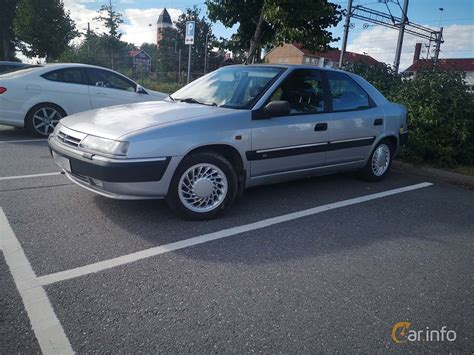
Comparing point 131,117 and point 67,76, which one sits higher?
point 67,76

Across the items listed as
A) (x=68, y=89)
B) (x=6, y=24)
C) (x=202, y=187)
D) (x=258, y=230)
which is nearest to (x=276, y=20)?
(x=68, y=89)

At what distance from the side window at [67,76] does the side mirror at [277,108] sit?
532 cm

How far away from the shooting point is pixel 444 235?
3.87 metres

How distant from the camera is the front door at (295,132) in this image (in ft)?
13.2

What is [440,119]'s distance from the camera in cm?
649

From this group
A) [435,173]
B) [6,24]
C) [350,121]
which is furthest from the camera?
[6,24]

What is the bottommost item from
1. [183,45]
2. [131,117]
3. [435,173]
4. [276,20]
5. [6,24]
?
[435,173]

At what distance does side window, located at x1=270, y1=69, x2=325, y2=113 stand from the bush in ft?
9.97

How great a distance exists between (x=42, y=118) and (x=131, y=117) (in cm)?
460

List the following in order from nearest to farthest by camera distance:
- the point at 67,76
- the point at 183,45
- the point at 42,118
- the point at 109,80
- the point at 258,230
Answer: the point at 258,230 < the point at 42,118 < the point at 67,76 < the point at 109,80 < the point at 183,45

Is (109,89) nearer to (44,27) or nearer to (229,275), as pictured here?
(229,275)

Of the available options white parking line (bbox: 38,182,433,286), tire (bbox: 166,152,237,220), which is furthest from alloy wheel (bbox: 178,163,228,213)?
white parking line (bbox: 38,182,433,286)

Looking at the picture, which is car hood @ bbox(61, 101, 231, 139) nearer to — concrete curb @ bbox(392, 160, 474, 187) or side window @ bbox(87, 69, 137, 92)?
side window @ bbox(87, 69, 137, 92)

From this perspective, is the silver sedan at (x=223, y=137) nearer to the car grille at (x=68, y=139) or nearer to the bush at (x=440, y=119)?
the car grille at (x=68, y=139)
